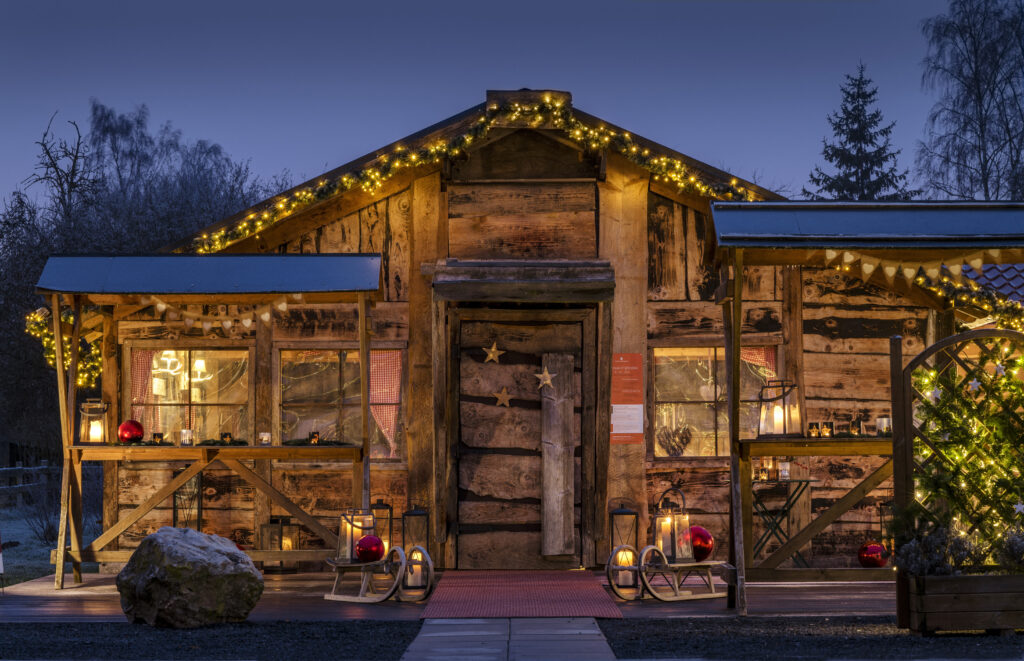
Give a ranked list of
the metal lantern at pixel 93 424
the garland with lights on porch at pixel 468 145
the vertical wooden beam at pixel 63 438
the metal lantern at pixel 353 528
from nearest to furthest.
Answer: the metal lantern at pixel 353 528 → the vertical wooden beam at pixel 63 438 → the metal lantern at pixel 93 424 → the garland with lights on porch at pixel 468 145

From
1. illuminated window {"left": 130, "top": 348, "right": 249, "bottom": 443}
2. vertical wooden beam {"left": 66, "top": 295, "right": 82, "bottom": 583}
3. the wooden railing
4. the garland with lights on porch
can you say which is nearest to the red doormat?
the wooden railing

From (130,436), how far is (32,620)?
2405mm

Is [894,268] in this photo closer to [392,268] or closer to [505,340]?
[505,340]

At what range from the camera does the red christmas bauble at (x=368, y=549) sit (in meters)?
9.23

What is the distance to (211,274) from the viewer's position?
392 inches

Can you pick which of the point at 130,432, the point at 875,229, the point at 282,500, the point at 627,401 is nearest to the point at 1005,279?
the point at 875,229

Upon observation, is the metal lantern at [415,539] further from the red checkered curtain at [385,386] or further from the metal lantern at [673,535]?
the metal lantern at [673,535]

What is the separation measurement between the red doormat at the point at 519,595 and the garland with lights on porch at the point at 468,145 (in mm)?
3984

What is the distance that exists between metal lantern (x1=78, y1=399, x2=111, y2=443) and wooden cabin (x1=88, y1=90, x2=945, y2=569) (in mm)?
609

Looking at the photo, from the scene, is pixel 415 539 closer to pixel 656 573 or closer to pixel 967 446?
pixel 656 573

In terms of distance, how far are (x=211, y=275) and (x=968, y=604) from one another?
683 cm

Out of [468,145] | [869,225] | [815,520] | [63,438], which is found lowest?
[815,520]

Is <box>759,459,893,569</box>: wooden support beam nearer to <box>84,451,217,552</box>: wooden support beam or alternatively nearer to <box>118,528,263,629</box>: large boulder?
<box>118,528,263,629</box>: large boulder

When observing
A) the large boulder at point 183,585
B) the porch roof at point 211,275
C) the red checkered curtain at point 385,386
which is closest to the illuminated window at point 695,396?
the red checkered curtain at point 385,386
